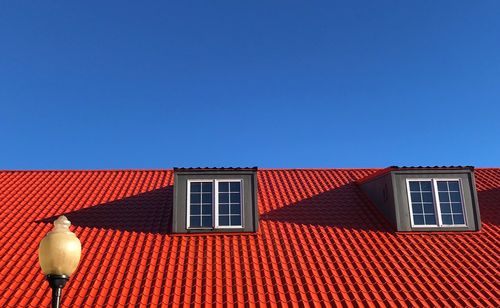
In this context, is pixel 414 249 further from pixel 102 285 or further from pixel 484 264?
pixel 102 285

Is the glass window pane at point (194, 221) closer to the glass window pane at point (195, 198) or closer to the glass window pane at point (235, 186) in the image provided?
the glass window pane at point (195, 198)

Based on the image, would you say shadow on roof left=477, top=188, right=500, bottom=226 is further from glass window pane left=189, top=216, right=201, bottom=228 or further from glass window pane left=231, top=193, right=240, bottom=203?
glass window pane left=189, top=216, right=201, bottom=228

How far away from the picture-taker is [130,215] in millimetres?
12508

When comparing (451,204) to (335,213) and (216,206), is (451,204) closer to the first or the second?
(335,213)

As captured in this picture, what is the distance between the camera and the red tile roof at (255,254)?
916cm

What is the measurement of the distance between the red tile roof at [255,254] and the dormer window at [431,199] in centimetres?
30

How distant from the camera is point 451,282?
973cm

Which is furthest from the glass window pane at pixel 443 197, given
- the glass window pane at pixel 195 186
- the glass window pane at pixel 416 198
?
the glass window pane at pixel 195 186

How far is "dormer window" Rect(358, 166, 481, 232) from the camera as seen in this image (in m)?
12.2

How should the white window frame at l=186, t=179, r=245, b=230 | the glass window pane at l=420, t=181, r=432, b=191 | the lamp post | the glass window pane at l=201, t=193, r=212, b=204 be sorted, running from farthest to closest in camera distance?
the glass window pane at l=420, t=181, r=432, b=191, the glass window pane at l=201, t=193, r=212, b=204, the white window frame at l=186, t=179, r=245, b=230, the lamp post

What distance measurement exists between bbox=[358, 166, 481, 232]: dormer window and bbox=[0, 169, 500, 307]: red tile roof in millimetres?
297

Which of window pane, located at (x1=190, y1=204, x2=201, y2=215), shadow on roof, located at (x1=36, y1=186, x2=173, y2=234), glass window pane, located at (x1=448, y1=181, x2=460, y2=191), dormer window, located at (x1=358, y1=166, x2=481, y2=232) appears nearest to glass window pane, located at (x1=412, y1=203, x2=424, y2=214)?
dormer window, located at (x1=358, y1=166, x2=481, y2=232)

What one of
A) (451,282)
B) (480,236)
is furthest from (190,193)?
(480,236)

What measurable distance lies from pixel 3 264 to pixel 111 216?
2.86m
